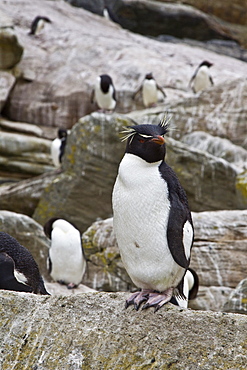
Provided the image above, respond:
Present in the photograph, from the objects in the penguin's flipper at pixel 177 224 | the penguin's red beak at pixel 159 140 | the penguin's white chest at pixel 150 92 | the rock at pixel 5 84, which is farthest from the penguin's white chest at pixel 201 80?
the penguin's red beak at pixel 159 140

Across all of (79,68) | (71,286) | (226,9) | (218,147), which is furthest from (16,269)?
(226,9)

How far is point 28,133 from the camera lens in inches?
699

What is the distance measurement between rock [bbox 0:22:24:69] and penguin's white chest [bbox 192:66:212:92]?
5478 millimetres

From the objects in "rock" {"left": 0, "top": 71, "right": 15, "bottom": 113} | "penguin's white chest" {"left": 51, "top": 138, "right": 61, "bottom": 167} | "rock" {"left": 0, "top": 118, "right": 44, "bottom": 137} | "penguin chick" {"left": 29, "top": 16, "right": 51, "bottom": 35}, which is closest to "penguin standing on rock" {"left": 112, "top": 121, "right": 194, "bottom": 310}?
"penguin's white chest" {"left": 51, "top": 138, "right": 61, "bottom": 167}

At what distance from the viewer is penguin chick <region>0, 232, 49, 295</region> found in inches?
191

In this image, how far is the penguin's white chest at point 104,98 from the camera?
51.2 feet

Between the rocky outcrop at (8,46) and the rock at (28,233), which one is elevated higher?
the rocky outcrop at (8,46)

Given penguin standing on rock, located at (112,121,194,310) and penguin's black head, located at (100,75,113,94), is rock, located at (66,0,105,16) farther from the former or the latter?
penguin standing on rock, located at (112,121,194,310)

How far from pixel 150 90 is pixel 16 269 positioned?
12515 millimetres

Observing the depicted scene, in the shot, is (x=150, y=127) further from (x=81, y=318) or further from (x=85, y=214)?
(x=85, y=214)

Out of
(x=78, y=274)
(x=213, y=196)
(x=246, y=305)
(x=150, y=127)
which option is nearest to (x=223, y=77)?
(x=213, y=196)

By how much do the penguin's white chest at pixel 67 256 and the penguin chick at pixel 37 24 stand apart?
43.7 ft

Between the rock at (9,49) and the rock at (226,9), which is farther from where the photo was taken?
the rock at (226,9)

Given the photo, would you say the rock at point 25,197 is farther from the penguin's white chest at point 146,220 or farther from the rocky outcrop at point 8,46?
the penguin's white chest at point 146,220
